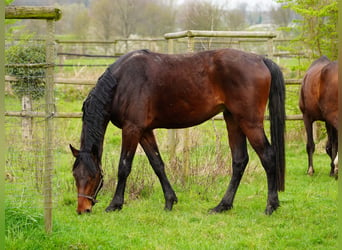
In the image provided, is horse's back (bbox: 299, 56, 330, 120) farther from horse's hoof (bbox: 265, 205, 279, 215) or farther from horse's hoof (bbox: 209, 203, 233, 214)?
horse's hoof (bbox: 209, 203, 233, 214)

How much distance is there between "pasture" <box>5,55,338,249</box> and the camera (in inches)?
199

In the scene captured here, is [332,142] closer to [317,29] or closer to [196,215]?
[317,29]

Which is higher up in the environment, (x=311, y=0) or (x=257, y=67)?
(x=311, y=0)

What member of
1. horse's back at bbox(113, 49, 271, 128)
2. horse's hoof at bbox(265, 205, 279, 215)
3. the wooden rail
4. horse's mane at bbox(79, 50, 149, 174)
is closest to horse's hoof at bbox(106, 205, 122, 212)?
horse's mane at bbox(79, 50, 149, 174)

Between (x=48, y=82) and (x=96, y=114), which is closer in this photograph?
(x=48, y=82)

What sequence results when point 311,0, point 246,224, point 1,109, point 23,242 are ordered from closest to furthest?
point 1,109, point 23,242, point 246,224, point 311,0

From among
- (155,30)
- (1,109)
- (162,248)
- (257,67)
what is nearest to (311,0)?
(257,67)

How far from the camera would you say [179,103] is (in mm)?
6605

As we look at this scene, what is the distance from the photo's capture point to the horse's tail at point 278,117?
6449 mm

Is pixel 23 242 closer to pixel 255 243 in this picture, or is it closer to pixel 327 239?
pixel 255 243

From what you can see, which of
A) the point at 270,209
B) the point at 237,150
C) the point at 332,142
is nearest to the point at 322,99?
the point at 332,142

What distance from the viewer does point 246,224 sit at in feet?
19.3

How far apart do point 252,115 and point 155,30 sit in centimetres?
2481

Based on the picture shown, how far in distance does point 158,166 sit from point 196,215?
0.88m
